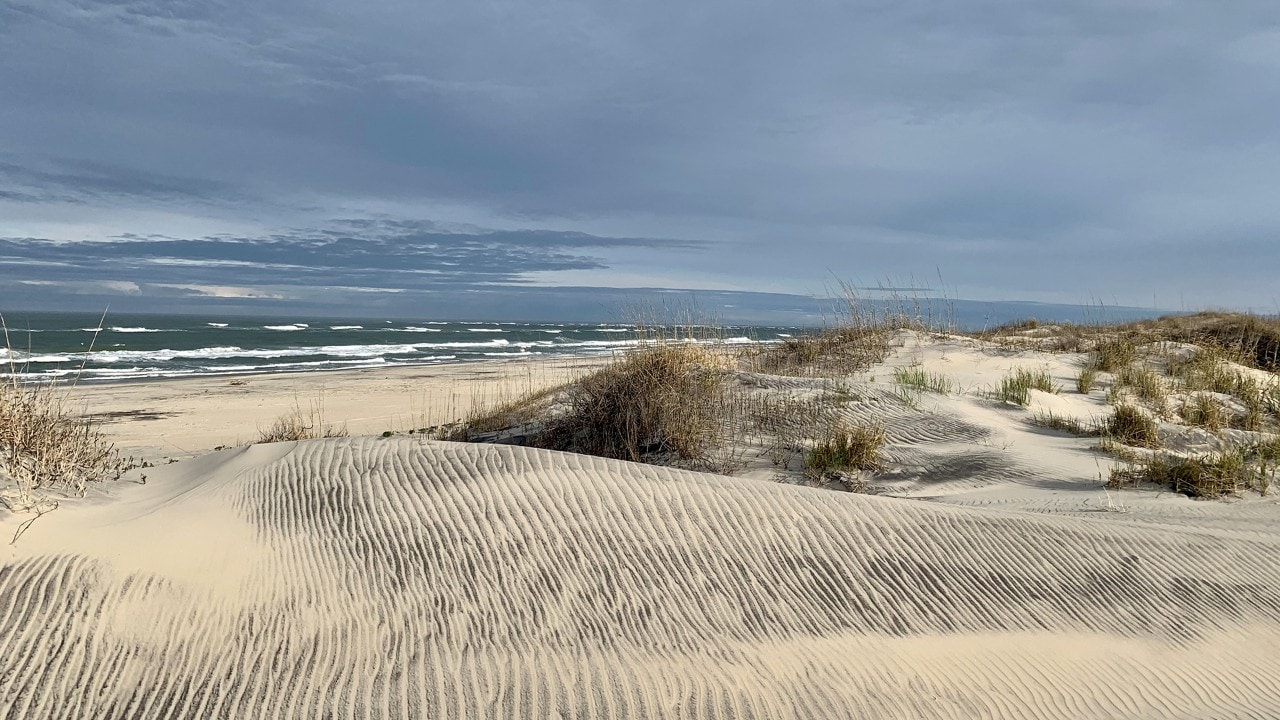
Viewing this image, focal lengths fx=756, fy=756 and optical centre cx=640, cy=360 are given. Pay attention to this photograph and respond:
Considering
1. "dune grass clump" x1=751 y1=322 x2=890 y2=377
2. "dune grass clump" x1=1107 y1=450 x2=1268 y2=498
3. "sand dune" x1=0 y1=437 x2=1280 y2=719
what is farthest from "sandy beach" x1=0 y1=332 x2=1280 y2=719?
"dune grass clump" x1=751 y1=322 x2=890 y2=377

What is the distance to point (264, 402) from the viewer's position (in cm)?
1432

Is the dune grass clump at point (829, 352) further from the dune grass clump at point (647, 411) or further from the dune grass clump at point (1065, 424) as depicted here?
the dune grass clump at point (647, 411)

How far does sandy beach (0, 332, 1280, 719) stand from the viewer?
9.45 ft

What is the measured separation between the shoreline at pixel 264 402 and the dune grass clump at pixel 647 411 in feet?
9.34

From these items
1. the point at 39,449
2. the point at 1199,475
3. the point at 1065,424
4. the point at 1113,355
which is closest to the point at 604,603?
the point at 39,449

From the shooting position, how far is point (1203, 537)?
4535mm

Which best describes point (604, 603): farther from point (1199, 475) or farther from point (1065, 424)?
point (1065, 424)

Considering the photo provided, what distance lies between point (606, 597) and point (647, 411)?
12.0 ft

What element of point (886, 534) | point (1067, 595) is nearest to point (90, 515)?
point (886, 534)

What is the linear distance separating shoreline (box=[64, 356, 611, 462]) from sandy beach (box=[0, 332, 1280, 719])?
18.2 feet

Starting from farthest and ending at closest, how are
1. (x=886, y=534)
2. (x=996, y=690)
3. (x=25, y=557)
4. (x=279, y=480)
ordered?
(x=279, y=480)
(x=886, y=534)
(x=25, y=557)
(x=996, y=690)

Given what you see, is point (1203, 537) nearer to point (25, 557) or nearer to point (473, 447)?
point (473, 447)

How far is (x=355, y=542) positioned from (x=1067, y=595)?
3678 mm

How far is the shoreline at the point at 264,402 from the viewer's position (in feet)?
34.8
